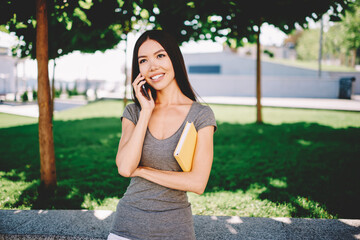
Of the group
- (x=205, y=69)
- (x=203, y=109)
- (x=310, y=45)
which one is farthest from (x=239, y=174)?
(x=310, y=45)

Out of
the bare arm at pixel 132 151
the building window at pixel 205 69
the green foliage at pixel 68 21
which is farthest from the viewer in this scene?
the building window at pixel 205 69

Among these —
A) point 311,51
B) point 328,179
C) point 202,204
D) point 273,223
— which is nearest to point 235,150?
point 328,179

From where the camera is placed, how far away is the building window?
3688cm

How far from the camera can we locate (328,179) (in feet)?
15.4

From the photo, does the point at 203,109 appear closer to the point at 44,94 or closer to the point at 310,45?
the point at 44,94

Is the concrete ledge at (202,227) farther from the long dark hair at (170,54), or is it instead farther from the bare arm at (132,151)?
the long dark hair at (170,54)

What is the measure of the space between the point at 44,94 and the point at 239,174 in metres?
3.60

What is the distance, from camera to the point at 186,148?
166 centimetres

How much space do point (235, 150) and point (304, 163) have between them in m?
1.65

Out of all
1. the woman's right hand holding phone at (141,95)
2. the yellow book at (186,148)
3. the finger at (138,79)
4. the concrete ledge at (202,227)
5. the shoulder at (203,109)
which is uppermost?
the finger at (138,79)

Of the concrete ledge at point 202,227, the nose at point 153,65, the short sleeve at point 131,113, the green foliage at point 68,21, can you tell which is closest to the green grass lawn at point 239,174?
the concrete ledge at point 202,227

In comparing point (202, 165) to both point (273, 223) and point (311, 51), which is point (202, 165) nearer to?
point (273, 223)

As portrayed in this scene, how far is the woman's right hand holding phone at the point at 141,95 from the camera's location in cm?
186

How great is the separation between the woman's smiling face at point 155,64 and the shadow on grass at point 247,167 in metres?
2.57
